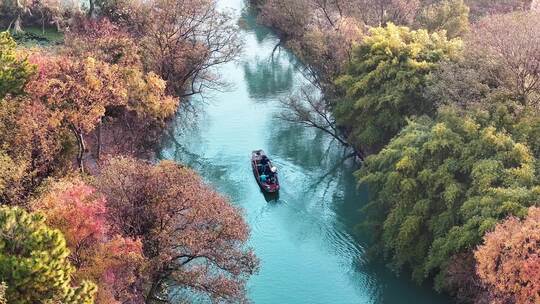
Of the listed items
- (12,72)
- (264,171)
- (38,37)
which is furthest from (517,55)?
(38,37)

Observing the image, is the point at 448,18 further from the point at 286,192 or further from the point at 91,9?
the point at 91,9

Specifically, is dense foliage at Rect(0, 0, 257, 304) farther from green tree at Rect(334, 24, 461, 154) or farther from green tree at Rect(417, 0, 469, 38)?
green tree at Rect(417, 0, 469, 38)

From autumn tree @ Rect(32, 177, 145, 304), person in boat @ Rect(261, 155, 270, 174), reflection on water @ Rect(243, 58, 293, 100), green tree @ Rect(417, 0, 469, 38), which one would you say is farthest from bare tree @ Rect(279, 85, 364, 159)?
autumn tree @ Rect(32, 177, 145, 304)

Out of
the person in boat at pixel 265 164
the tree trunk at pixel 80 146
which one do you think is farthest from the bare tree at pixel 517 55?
the tree trunk at pixel 80 146

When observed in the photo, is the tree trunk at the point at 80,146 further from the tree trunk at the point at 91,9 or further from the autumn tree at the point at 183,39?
the tree trunk at the point at 91,9

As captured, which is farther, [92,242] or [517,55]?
[517,55]

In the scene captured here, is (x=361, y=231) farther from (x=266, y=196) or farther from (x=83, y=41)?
(x=83, y=41)
